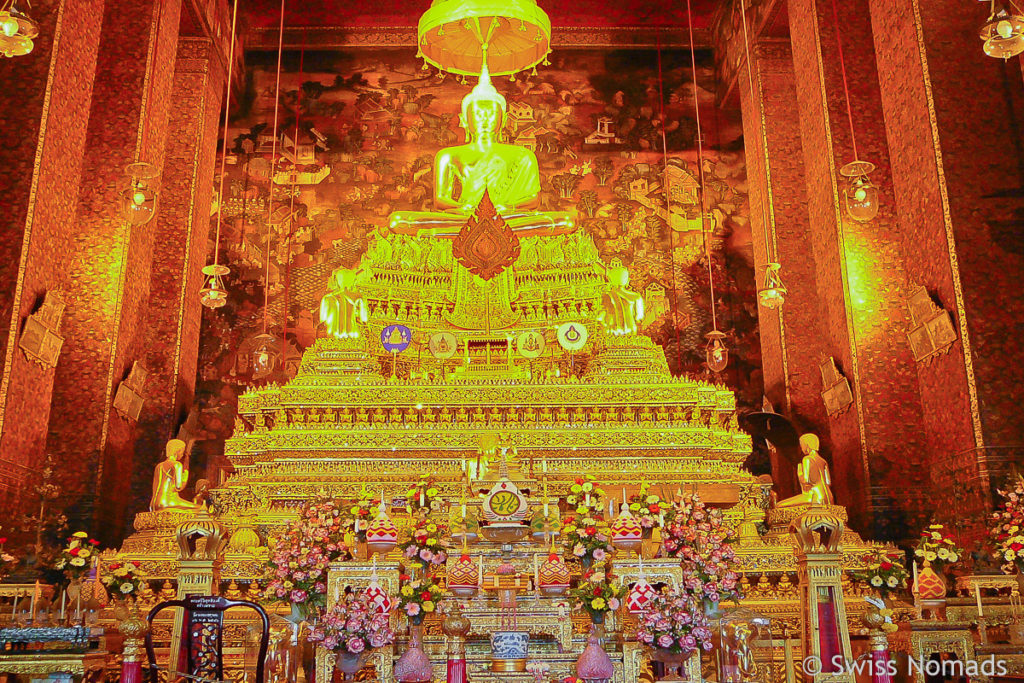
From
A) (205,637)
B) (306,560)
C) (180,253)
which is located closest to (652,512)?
(306,560)

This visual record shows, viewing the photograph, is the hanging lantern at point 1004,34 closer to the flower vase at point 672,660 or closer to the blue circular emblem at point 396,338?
the flower vase at point 672,660

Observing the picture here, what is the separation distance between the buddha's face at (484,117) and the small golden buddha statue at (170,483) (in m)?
5.33

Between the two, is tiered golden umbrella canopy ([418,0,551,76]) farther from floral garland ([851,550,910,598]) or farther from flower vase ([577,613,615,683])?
flower vase ([577,613,615,683])

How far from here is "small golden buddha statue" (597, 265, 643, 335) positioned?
32.7 feet

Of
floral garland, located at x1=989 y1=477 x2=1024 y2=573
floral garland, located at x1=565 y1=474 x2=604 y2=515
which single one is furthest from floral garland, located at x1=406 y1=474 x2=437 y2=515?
floral garland, located at x1=989 y1=477 x2=1024 y2=573

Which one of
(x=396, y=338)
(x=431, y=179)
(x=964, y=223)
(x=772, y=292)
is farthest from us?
(x=431, y=179)

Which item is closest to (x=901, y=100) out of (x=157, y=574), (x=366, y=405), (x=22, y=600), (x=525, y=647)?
(x=366, y=405)

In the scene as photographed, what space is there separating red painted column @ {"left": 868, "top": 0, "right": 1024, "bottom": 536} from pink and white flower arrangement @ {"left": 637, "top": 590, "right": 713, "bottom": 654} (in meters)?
3.31

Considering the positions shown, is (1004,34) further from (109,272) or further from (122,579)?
(109,272)

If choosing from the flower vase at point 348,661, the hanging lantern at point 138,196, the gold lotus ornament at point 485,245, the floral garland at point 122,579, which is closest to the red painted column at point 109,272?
the hanging lantern at point 138,196

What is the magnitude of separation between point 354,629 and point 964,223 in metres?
5.65

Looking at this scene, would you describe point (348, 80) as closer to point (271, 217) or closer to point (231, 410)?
point (271, 217)

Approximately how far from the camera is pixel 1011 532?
582 centimetres

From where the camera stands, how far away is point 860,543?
6.99 meters
